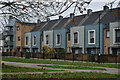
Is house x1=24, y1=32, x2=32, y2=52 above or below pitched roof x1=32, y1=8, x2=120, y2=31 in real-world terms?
below

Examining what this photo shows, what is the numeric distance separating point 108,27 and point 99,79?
94.3 ft

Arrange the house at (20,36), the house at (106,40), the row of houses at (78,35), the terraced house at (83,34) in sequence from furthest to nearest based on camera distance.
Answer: the house at (20,36), the terraced house at (83,34), the house at (106,40), the row of houses at (78,35)

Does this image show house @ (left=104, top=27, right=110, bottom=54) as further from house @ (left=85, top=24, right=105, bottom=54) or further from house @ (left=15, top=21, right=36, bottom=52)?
house @ (left=15, top=21, right=36, bottom=52)

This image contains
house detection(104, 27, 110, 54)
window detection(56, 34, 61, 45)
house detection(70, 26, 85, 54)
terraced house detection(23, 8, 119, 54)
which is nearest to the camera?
house detection(104, 27, 110, 54)

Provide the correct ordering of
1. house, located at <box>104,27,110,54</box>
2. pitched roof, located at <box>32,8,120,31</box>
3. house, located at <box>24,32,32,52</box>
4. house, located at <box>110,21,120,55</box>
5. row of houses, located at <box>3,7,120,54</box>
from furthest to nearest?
house, located at <box>24,32,32,52</box> → pitched roof, located at <box>32,8,120,31</box> → house, located at <box>104,27,110,54</box> → row of houses, located at <box>3,7,120,54</box> → house, located at <box>110,21,120,55</box>

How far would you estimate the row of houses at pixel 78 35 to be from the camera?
123 feet

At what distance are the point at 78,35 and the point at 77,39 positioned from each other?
2.77 feet

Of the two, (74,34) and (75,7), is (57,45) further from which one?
(75,7)

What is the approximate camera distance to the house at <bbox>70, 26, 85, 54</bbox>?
43.1 meters

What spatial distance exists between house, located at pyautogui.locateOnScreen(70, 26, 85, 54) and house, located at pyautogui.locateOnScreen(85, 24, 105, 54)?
1.23m

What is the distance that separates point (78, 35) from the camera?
4391 cm

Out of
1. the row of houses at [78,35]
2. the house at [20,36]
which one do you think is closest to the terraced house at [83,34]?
the row of houses at [78,35]

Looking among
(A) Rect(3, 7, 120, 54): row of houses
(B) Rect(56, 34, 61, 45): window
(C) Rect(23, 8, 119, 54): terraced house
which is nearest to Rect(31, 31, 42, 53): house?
A: (A) Rect(3, 7, 120, 54): row of houses

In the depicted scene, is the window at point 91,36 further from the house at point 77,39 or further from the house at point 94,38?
the house at point 77,39
